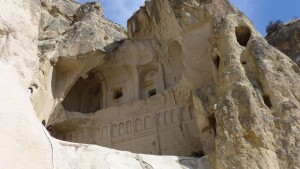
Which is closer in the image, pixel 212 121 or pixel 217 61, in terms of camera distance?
pixel 212 121

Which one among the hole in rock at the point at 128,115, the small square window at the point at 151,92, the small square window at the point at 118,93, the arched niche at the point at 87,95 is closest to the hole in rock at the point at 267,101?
the hole in rock at the point at 128,115

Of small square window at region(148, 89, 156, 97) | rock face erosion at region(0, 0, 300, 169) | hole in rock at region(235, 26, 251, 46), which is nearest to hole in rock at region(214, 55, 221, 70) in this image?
rock face erosion at region(0, 0, 300, 169)

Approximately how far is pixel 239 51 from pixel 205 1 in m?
3.36

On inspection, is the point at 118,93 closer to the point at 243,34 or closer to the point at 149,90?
the point at 149,90

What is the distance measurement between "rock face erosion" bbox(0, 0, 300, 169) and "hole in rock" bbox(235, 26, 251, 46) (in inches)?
1.2

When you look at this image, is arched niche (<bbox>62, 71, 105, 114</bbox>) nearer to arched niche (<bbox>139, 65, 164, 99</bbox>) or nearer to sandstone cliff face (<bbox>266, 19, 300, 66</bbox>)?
arched niche (<bbox>139, 65, 164, 99</bbox>)

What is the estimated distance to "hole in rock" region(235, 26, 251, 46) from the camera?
426 inches

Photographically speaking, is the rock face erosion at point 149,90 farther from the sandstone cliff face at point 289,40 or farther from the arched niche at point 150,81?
the sandstone cliff face at point 289,40

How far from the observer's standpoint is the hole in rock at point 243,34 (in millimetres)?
10808

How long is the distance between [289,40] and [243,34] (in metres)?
6.52

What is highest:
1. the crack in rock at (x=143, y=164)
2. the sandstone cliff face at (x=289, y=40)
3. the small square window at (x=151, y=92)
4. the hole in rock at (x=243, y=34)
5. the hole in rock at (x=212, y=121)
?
the sandstone cliff face at (x=289, y=40)

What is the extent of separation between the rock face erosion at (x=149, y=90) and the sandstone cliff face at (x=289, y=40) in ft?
17.7

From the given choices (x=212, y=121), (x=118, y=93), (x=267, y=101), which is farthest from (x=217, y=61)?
(x=118, y=93)

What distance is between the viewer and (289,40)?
53.6 feet
